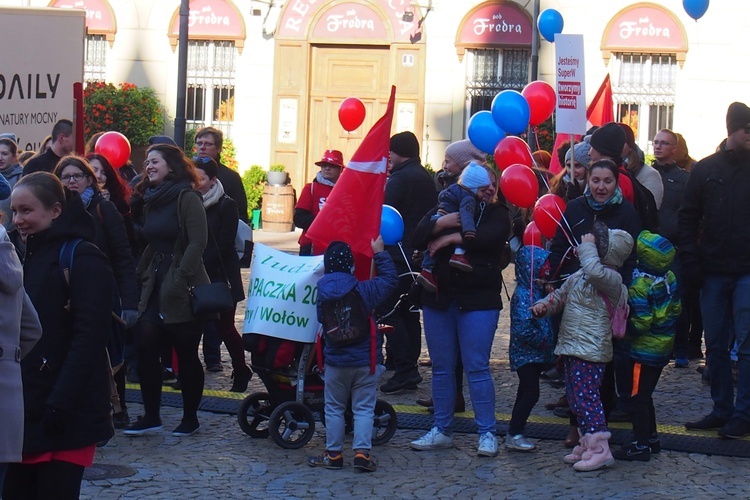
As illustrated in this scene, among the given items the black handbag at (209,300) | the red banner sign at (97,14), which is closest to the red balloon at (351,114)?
the black handbag at (209,300)

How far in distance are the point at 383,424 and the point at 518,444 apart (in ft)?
2.59

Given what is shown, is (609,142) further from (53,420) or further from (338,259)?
(53,420)

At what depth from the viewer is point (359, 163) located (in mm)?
6859

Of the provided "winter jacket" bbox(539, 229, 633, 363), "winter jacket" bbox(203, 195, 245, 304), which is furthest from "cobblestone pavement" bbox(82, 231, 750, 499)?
"winter jacket" bbox(203, 195, 245, 304)

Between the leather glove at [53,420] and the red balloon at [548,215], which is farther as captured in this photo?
the red balloon at [548,215]

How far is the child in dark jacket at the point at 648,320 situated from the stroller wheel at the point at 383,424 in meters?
1.31

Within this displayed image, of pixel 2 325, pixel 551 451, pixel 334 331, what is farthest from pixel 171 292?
pixel 2 325

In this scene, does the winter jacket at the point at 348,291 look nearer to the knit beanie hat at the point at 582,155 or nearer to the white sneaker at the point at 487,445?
the white sneaker at the point at 487,445

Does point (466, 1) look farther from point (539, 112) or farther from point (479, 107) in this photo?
point (539, 112)

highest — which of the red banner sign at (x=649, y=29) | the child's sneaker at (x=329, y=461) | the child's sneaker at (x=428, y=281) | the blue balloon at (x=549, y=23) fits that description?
the red banner sign at (x=649, y=29)

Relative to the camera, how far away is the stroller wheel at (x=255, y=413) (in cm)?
703

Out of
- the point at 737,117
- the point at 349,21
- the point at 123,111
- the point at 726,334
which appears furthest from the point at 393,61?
the point at 726,334

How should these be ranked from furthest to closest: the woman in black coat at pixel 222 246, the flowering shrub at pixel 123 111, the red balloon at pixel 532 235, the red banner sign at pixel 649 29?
1. the flowering shrub at pixel 123 111
2. the red banner sign at pixel 649 29
3. the woman in black coat at pixel 222 246
4. the red balloon at pixel 532 235

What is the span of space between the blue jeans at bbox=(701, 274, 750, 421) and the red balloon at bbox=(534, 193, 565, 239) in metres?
1.11
